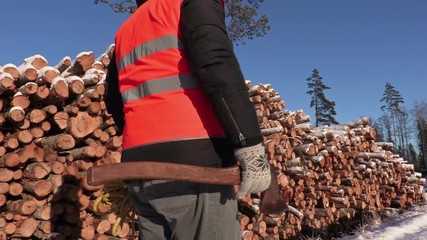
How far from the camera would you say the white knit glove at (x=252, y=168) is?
139cm

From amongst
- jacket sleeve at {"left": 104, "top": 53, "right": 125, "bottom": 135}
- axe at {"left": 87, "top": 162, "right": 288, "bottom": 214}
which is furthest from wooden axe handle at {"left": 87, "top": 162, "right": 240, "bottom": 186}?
jacket sleeve at {"left": 104, "top": 53, "right": 125, "bottom": 135}

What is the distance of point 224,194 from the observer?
1.44 metres

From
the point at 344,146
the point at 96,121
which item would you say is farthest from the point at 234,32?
the point at 96,121

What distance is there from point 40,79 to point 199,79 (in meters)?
2.99

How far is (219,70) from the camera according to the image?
4.49 feet

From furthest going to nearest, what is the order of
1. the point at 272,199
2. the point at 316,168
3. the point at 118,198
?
the point at 316,168 → the point at 118,198 → the point at 272,199

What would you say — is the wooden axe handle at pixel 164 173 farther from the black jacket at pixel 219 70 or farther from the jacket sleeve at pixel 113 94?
the jacket sleeve at pixel 113 94

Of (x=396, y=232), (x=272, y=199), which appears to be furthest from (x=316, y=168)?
(x=272, y=199)

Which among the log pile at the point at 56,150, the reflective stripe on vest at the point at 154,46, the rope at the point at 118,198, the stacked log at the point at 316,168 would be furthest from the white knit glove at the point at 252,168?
the stacked log at the point at 316,168

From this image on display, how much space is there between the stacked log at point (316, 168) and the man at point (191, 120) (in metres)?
3.90

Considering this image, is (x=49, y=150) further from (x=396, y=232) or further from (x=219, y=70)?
(x=396, y=232)

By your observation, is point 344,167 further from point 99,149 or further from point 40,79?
point 40,79

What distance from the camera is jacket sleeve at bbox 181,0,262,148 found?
4.48 feet

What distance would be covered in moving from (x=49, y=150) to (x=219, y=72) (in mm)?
3059
